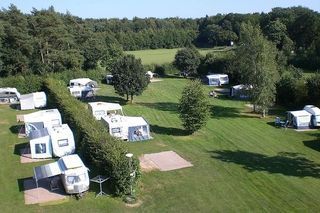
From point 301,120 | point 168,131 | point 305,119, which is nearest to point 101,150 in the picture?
point 168,131

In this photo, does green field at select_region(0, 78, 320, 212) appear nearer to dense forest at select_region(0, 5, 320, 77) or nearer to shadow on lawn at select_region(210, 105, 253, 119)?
shadow on lawn at select_region(210, 105, 253, 119)

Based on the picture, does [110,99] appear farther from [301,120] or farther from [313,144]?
[313,144]

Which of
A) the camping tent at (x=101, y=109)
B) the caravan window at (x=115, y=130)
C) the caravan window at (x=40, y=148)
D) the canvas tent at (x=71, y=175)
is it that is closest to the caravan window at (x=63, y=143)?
the caravan window at (x=40, y=148)

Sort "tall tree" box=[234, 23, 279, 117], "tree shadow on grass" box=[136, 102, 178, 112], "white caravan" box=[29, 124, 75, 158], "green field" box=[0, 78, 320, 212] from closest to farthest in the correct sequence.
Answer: "green field" box=[0, 78, 320, 212] → "white caravan" box=[29, 124, 75, 158] → "tall tree" box=[234, 23, 279, 117] → "tree shadow on grass" box=[136, 102, 178, 112]

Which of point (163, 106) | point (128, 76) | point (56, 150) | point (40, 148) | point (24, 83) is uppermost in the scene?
point (128, 76)

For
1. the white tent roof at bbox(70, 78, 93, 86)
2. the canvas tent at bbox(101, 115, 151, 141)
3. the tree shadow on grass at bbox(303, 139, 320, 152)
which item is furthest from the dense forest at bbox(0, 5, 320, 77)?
the tree shadow on grass at bbox(303, 139, 320, 152)

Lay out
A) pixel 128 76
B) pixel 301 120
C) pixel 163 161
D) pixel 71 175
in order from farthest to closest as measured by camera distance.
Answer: pixel 128 76, pixel 301 120, pixel 163 161, pixel 71 175

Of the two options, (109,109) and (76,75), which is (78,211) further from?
(76,75)
